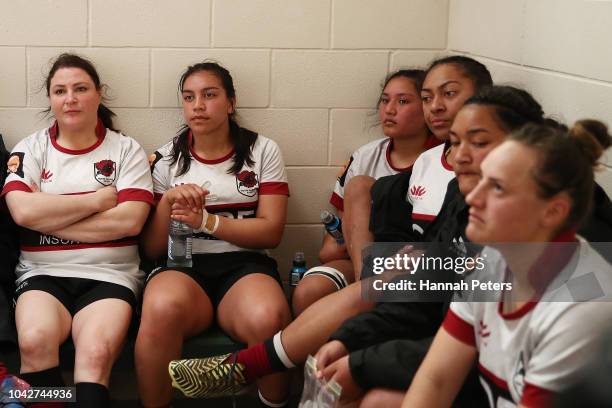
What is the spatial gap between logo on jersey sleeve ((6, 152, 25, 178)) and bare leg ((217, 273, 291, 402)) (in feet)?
2.62

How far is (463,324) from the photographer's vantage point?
1.63 meters

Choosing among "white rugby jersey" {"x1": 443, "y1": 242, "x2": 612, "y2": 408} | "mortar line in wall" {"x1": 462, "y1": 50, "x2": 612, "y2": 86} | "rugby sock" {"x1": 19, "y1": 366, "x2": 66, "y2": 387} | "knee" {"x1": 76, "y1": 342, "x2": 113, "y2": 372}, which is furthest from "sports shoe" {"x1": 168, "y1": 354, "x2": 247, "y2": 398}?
"mortar line in wall" {"x1": 462, "y1": 50, "x2": 612, "y2": 86}

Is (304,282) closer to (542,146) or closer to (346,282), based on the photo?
(346,282)

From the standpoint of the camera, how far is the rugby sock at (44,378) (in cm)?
233

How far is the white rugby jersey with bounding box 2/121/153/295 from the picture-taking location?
8.70 feet

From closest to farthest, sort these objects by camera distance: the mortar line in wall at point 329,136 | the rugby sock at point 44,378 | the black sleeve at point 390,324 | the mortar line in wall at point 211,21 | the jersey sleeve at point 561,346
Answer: the jersey sleeve at point 561,346 → the black sleeve at point 390,324 → the rugby sock at point 44,378 → the mortar line in wall at point 211,21 → the mortar line in wall at point 329,136

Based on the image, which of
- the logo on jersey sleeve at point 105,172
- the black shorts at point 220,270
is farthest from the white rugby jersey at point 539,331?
the logo on jersey sleeve at point 105,172

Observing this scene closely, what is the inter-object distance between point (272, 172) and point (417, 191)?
60 centimetres

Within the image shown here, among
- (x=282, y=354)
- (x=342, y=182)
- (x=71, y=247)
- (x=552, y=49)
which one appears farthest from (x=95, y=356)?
(x=552, y=49)

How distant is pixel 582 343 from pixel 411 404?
0.41 metres

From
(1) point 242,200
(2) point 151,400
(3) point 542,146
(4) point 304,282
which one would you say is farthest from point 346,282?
(3) point 542,146

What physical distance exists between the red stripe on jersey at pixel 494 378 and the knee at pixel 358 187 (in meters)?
1.17

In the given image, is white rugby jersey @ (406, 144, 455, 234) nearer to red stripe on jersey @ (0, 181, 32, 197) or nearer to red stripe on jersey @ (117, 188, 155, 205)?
red stripe on jersey @ (117, 188, 155, 205)

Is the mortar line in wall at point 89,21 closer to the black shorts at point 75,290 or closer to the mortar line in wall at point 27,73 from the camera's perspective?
the mortar line in wall at point 27,73
